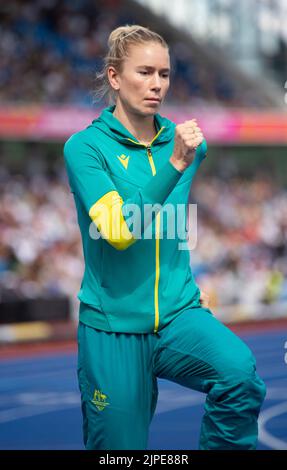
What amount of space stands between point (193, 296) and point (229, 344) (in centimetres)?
34

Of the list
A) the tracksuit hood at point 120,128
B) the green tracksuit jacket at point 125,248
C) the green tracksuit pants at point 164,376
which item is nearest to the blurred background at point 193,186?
the green tracksuit pants at point 164,376

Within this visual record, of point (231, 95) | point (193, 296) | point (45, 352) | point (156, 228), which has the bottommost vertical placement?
point (45, 352)

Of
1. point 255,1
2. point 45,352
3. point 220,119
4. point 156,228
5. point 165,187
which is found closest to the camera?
point 165,187

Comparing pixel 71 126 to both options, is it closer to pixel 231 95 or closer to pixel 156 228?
pixel 231 95

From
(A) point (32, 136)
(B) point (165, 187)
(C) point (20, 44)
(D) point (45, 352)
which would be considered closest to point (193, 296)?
(B) point (165, 187)

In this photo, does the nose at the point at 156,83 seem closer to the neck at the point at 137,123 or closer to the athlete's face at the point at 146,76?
the athlete's face at the point at 146,76

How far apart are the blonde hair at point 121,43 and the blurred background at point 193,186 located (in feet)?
9.96

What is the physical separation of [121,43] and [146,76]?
190 mm

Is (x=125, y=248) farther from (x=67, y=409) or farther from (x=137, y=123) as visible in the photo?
(x=67, y=409)

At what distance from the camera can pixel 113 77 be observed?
3.75m

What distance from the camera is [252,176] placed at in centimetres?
2438

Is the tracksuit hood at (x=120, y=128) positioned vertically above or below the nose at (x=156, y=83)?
below

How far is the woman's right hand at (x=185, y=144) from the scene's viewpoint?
3277 millimetres
